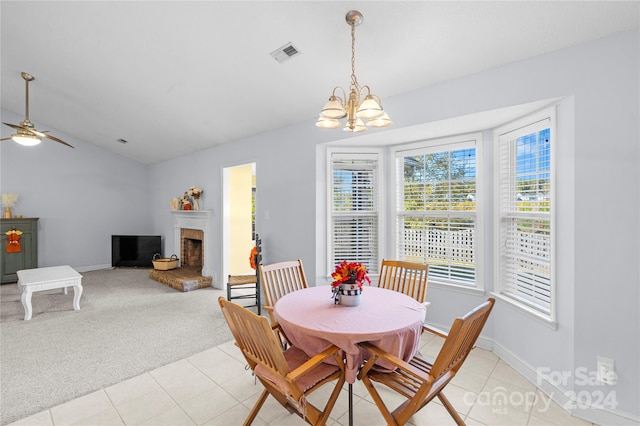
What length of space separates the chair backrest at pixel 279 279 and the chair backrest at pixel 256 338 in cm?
83

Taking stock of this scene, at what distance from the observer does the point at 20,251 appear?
575cm

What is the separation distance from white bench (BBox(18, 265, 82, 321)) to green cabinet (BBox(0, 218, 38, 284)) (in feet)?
6.36

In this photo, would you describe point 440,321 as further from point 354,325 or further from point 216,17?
point 216,17

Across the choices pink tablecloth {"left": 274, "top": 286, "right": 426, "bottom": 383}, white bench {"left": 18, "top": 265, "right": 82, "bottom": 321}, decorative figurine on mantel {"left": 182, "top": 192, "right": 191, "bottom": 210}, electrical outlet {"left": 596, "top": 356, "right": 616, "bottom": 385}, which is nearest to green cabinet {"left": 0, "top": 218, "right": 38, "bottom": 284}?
white bench {"left": 18, "top": 265, "right": 82, "bottom": 321}

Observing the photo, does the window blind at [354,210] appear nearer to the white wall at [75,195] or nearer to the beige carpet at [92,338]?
the beige carpet at [92,338]

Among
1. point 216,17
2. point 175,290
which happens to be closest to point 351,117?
point 216,17

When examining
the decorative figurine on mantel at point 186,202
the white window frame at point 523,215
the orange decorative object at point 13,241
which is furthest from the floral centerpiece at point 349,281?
the orange decorative object at point 13,241

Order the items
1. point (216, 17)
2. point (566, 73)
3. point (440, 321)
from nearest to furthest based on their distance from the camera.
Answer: point (566, 73) < point (216, 17) < point (440, 321)

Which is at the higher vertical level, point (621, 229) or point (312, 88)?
point (312, 88)

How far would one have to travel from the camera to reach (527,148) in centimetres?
264

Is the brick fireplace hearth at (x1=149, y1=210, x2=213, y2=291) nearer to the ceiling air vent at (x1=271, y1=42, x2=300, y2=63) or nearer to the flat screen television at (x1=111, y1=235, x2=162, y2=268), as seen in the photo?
the flat screen television at (x1=111, y1=235, x2=162, y2=268)

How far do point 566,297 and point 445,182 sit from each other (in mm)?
1572

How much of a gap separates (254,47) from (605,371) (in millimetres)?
3538

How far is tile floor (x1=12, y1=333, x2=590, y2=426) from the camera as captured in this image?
2010mm
